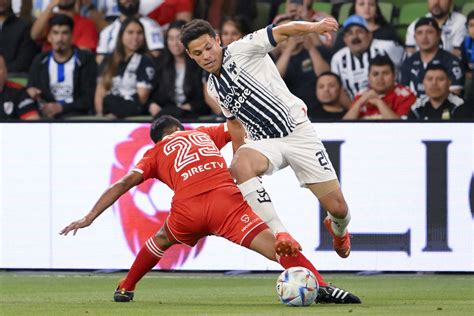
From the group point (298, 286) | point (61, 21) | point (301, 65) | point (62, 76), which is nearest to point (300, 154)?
point (298, 286)

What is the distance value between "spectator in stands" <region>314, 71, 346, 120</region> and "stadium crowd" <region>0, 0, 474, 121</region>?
0.01 metres

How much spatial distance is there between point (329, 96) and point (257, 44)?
→ 4524 millimetres

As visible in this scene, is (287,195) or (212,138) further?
(287,195)

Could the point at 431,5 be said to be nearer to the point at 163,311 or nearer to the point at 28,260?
the point at 28,260

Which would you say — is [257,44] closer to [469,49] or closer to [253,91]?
[253,91]

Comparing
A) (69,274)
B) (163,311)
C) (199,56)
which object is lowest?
(69,274)

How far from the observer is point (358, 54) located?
552 inches

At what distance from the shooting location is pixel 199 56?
9.32 metres

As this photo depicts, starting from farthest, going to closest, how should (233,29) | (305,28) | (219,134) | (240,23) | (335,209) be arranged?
(240,23) < (233,29) < (219,134) < (335,209) < (305,28)

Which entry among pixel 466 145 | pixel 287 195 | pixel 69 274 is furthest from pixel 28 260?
pixel 466 145

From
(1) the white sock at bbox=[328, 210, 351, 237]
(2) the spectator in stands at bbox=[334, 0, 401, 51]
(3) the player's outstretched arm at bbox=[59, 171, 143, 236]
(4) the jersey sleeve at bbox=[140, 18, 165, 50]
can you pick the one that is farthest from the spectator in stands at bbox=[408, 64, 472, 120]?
(3) the player's outstretched arm at bbox=[59, 171, 143, 236]

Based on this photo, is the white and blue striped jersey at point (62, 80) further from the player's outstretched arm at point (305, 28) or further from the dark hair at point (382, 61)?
the player's outstretched arm at point (305, 28)

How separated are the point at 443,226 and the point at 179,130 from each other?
12.9ft

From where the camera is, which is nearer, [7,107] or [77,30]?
[7,107]
